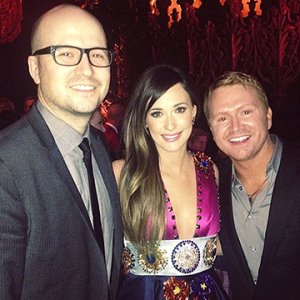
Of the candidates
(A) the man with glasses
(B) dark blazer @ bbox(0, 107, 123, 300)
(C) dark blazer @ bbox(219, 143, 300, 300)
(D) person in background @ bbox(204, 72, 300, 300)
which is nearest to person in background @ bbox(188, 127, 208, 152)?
(D) person in background @ bbox(204, 72, 300, 300)

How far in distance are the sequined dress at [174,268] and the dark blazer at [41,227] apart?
76cm

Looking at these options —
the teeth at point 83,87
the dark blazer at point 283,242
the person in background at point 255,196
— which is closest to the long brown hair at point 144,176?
the person in background at point 255,196

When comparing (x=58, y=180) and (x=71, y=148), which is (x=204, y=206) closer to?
(x=71, y=148)

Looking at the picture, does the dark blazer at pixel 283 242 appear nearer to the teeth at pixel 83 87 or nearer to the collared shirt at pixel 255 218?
the collared shirt at pixel 255 218

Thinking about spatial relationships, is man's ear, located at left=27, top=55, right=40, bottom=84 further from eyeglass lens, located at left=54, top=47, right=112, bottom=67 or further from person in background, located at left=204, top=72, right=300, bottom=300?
person in background, located at left=204, top=72, right=300, bottom=300

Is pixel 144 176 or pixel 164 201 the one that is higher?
pixel 144 176

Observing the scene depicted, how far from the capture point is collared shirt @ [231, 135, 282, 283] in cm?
230

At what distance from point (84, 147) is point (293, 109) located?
7782 mm

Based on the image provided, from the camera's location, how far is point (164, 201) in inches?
104

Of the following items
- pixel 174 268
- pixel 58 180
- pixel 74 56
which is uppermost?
pixel 74 56

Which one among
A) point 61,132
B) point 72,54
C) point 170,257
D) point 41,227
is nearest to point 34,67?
point 72,54

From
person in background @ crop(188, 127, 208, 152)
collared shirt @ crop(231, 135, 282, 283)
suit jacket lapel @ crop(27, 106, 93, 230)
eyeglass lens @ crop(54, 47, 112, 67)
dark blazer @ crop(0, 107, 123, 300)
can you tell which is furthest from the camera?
person in background @ crop(188, 127, 208, 152)

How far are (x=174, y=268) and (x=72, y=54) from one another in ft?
5.09

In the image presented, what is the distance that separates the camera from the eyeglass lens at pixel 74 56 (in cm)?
174
